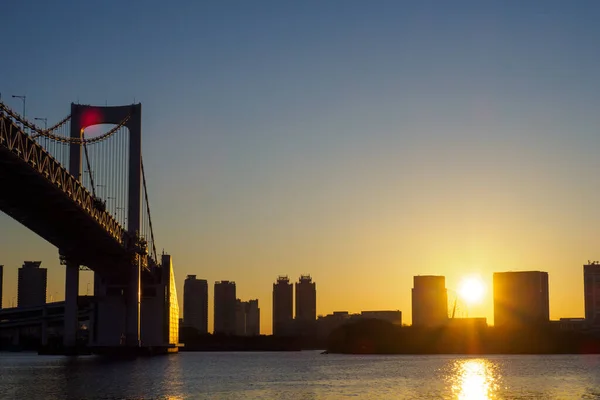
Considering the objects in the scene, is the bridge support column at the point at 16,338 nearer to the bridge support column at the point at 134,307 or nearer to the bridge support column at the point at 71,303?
the bridge support column at the point at 71,303

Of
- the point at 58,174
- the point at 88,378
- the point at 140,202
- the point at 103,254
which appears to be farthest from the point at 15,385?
the point at 140,202

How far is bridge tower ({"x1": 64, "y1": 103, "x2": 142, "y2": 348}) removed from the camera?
3263 inches

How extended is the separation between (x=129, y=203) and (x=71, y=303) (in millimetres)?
9369

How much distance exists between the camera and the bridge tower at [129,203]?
82875mm

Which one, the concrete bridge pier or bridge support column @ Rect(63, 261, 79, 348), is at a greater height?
bridge support column @ Rect(63, 261, 79, 348)

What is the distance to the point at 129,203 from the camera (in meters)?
84.7

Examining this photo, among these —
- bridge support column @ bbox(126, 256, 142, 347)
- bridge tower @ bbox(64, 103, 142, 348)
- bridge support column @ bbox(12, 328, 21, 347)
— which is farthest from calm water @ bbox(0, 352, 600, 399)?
bridge support column @ bbox(12, 328, 21, 347)

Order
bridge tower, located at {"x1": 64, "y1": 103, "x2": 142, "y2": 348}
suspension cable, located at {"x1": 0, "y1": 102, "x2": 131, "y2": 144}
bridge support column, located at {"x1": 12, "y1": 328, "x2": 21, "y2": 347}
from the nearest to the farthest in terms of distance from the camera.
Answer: suspension cable, located at {"x1": 0, "y1": 102, "x2": 131, "y2": 144}
bridge tower, located at {"x1": 64, "y1": 103, "x2": 142, "y2": 348}
bridge support column, located at {"x1": 12, "y1": 328, "x2": 21, "y2": 347}

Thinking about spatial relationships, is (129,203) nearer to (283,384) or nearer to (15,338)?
(283,384)

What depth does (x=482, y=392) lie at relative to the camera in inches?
2079

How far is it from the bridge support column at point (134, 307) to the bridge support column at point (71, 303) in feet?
14.1

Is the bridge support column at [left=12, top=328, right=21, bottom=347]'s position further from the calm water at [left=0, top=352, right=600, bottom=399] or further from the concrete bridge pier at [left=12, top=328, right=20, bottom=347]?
the calm water at [left=0, top=352, right=600, bottom=399]

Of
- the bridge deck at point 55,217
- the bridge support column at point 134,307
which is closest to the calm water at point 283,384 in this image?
the bridge support column at point 134,307

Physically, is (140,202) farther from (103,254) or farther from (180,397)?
(180,397)
